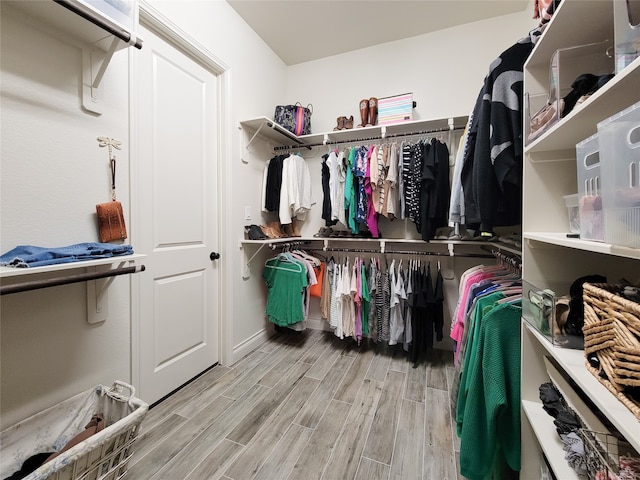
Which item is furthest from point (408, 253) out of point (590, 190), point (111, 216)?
point (111, 216)

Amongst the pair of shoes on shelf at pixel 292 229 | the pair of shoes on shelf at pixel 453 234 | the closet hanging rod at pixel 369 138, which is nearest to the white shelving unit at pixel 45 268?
the pair of shoes on shelf at pixel 292 229

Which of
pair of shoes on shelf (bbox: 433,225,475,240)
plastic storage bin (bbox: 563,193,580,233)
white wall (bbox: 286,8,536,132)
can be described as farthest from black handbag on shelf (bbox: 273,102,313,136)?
plastic storage bin (bbox: 563,193,580,233)

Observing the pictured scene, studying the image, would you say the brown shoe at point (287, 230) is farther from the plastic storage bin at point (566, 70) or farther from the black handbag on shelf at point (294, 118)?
the plastic storage bin at point (566, 70)

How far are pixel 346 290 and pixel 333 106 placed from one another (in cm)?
197

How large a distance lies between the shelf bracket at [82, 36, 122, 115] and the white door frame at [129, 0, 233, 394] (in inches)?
6.9

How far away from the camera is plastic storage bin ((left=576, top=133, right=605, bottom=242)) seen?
0.68 metres

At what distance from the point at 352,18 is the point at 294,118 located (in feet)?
3.17

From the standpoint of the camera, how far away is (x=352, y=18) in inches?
92.0

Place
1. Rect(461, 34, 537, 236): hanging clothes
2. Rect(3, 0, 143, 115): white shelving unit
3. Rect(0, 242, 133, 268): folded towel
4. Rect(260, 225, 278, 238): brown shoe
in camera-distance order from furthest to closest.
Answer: Rect(260, 225, 278, 238): brown shoe < Rect(461, 34, 537, 236): hanging clothes < Rect(3, 0, 143, 115): white shelving unit < Rect(0, 242, 133, 268): folded towel

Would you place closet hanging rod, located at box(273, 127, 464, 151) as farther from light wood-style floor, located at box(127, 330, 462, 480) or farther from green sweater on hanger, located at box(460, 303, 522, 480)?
light wood-style floor, located at box(127, 330, 462, 480)

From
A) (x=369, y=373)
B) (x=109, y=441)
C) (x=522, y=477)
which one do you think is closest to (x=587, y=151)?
(x=522, y=477)

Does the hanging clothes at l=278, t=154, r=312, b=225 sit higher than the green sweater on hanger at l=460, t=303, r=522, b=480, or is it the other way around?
the hanging clothes at l=278, t=154, r=312, b=225

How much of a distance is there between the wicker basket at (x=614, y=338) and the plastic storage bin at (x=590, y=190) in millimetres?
152

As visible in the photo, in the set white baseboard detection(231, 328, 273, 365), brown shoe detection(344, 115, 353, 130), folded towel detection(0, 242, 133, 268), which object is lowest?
white baseboard detection(231, 328, 273, 365)
